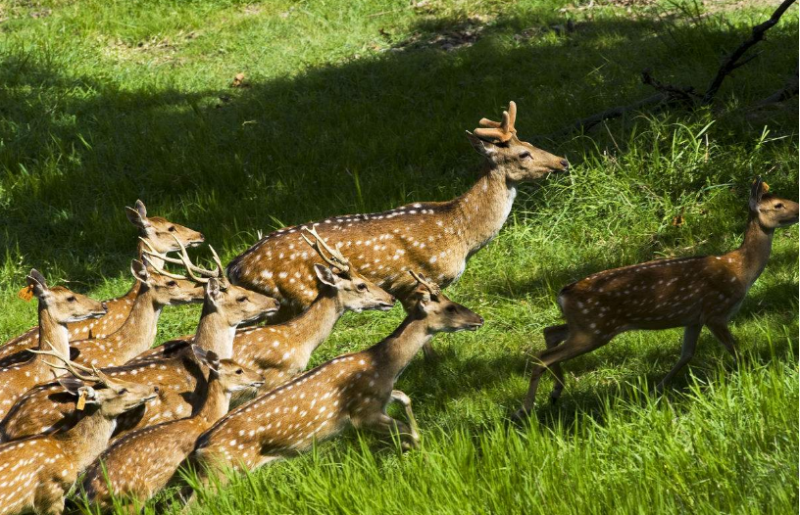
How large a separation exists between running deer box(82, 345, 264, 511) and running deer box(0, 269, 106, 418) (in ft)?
4.02

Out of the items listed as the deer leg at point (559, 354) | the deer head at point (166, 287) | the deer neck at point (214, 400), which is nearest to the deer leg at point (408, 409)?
the deer leg at point (559, 354)

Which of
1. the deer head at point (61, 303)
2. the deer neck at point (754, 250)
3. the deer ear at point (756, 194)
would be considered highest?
the deer ear at point (756, 194)

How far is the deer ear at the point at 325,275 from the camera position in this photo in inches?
275

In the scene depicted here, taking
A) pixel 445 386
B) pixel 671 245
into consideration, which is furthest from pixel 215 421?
pixel 671 245

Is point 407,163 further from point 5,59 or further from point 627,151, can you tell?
point 5,59

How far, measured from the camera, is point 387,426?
639 centimetres

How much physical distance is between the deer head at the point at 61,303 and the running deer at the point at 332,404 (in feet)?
6.06

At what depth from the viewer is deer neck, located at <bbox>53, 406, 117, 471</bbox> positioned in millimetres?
6230

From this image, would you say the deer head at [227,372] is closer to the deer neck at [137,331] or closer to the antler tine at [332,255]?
the antler tine at [332,255]

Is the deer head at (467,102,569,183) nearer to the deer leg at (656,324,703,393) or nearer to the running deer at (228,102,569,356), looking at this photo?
the running deer at (228,102,569,356)

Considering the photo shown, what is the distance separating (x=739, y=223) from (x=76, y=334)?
470cm

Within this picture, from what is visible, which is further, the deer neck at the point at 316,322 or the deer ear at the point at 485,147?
the deer ear at the point at 485,147

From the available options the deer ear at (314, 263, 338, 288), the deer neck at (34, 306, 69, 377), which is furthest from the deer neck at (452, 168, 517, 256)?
the deer neck at (34, 306, 69, 377)

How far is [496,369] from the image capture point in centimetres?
712
